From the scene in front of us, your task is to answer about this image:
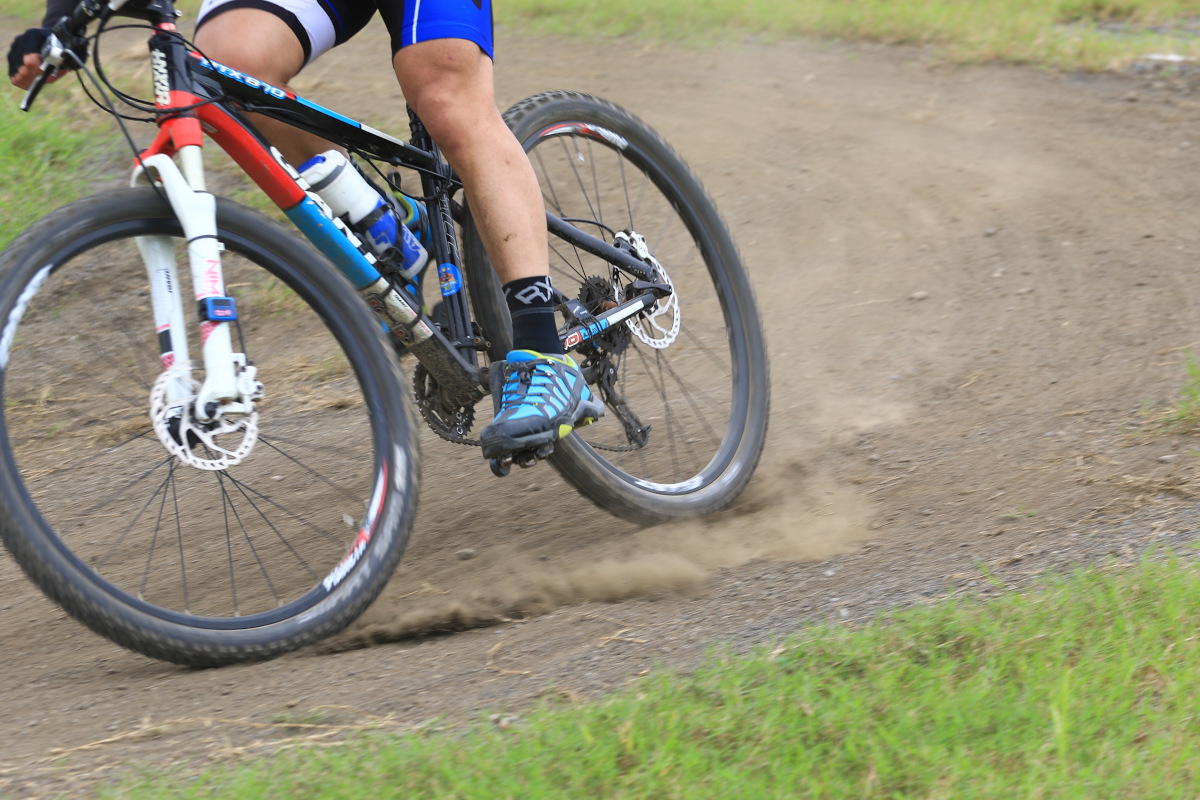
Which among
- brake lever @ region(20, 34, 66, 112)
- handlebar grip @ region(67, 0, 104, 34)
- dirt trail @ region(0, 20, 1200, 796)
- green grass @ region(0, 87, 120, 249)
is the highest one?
green grass @ region(0, 87, 120, 249)

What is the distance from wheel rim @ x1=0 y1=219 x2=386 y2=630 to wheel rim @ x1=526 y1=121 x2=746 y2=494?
0.78 meters

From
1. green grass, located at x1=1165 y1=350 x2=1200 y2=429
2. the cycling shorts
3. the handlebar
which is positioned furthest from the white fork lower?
green grass, located at x1=1165 y1=350 x2=1200 y2=429

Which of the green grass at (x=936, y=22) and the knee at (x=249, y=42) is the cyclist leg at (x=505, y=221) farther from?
the green grass at (x=936, y=22)

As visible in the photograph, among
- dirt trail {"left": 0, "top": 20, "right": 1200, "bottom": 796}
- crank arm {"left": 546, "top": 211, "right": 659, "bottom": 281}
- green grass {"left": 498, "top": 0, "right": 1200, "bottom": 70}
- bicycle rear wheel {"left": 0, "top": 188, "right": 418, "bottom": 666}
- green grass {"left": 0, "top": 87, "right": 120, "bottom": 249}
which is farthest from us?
green grass {"left": 498, "top": 0, "right": 1200, "bottom": 70}

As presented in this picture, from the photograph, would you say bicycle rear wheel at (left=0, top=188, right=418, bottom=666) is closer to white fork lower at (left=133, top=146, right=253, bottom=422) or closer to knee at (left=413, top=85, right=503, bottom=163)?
white fork lower at (left=133, top=146, right=253, bottom=422)

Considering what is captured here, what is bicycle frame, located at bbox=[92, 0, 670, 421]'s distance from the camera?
2.18 metres

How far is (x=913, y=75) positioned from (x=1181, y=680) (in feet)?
21.4

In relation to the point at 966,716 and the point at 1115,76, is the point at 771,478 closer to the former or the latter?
the point at 966,716

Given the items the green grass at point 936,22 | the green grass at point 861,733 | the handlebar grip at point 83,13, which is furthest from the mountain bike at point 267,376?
the green grass at point 936,22

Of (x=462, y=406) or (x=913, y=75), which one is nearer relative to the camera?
(x=462, y=406)

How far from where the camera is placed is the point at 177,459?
2221mm

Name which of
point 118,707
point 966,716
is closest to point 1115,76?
point 966,716

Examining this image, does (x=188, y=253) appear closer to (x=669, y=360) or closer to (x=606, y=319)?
(x=606, y=319)

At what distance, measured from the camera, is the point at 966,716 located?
6.05ft
